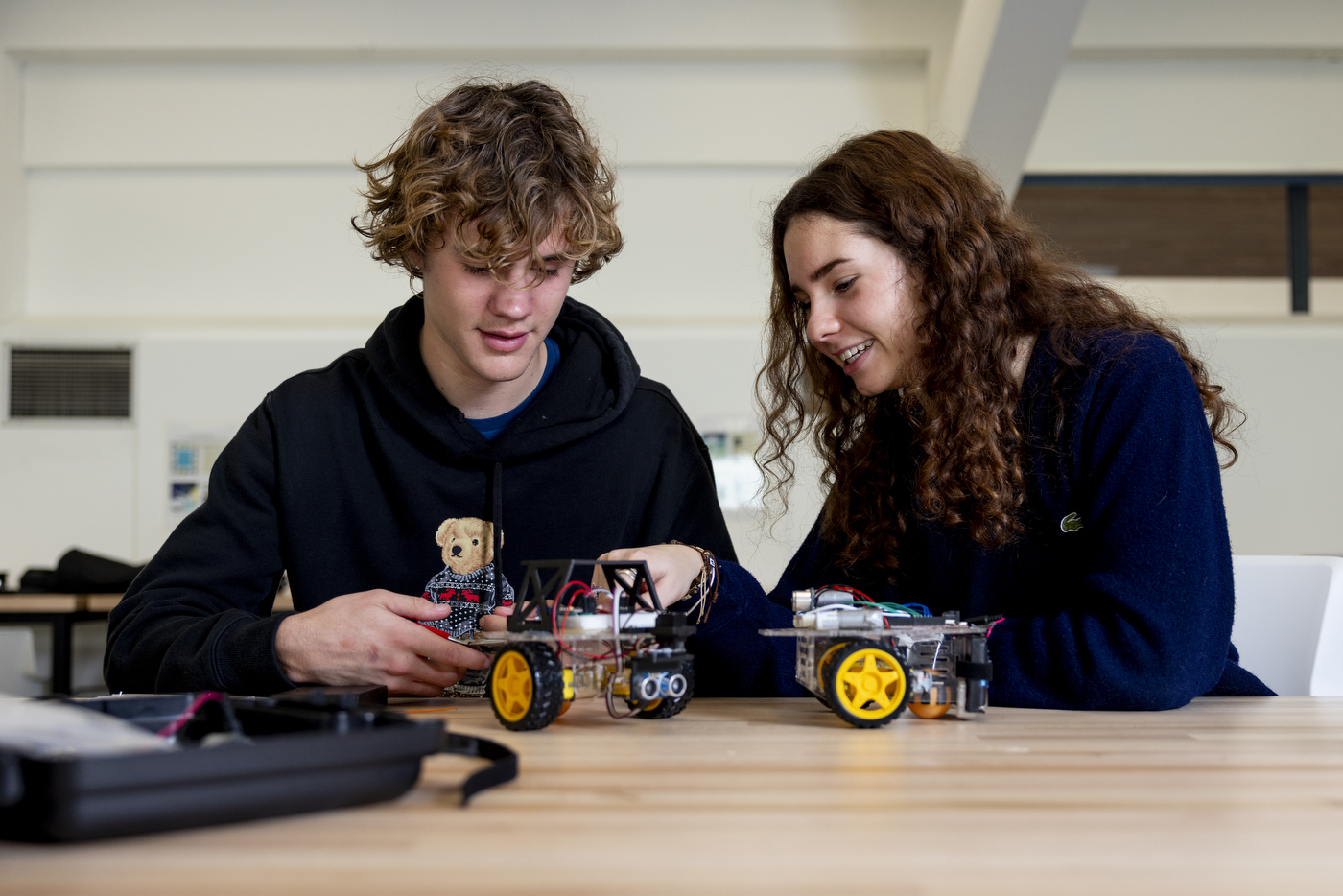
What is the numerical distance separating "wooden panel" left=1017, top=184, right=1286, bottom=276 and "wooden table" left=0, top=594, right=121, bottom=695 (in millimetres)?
3821

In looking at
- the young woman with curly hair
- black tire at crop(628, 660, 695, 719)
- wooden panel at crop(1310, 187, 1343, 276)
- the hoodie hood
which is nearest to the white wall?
wooden panel at crop(1310, 187, 1343, 276)

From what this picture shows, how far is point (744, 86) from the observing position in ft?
14.2

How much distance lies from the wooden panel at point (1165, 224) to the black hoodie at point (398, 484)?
11.4 ft

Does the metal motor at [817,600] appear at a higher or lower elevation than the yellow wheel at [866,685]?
higher

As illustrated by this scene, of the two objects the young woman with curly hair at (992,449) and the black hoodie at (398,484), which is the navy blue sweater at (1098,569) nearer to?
the young woman with curly hair at (992,449)

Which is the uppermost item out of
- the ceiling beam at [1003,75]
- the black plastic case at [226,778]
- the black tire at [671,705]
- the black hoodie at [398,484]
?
the ceiling beam at [1003,75]

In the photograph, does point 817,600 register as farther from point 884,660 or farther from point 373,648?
point 373,648

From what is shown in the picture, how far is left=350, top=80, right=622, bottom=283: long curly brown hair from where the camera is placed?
1300 mm

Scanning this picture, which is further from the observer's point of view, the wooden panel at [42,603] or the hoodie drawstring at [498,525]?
the wooden panel at [42,603]

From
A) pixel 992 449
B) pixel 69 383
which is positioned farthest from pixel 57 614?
pixel 992 449

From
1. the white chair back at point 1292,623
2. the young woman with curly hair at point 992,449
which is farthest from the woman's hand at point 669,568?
the white chair back at point 1292,623

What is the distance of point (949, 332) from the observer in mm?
1276

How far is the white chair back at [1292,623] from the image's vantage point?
1.31m

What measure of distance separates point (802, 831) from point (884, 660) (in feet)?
1.17
